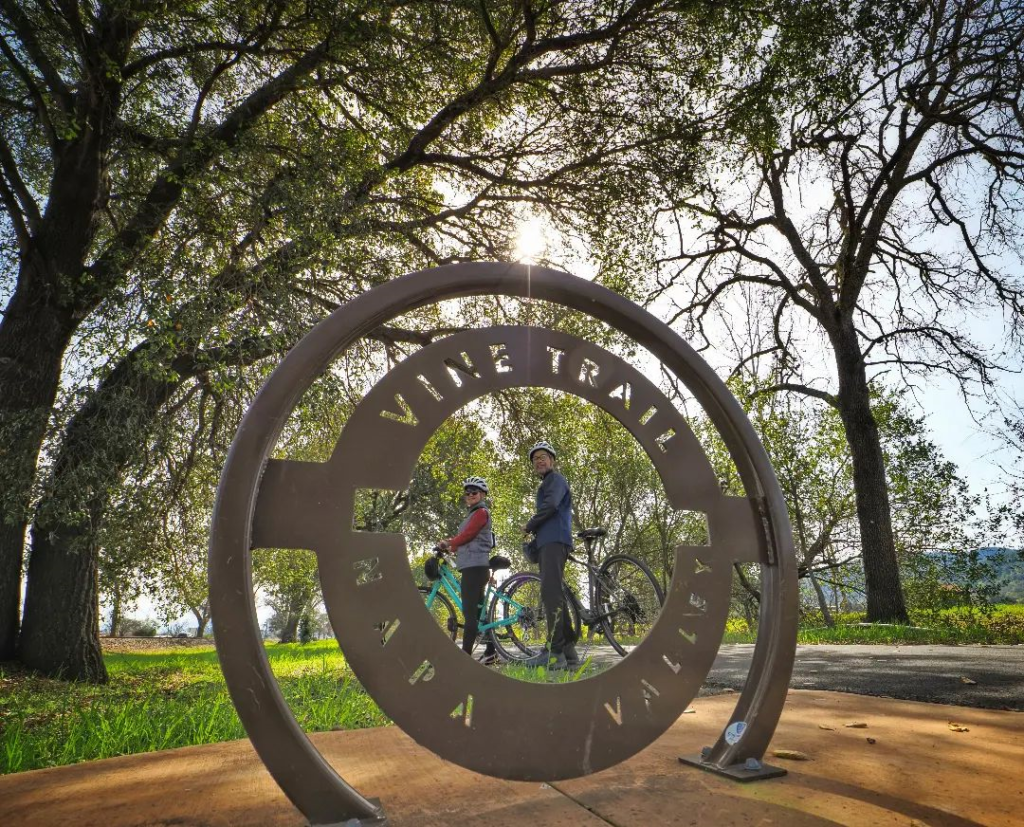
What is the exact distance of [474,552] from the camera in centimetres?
675

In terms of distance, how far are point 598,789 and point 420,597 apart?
32.8 inches

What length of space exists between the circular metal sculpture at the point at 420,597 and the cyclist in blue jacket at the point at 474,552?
14.2 ft

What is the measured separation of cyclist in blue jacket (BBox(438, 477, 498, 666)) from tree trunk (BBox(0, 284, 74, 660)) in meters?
3.86

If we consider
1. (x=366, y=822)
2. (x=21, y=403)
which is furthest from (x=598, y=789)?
(x=21, y=403)

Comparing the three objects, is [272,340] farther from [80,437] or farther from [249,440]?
[249,440]

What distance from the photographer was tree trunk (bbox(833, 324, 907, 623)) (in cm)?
1280

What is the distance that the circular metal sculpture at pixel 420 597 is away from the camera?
1776 millimetres

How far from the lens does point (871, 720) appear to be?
3.20 m

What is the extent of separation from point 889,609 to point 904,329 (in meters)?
6.05

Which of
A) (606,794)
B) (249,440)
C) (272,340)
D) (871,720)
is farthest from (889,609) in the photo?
(249,440)

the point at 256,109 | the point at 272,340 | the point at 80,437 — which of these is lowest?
the point at 80,437

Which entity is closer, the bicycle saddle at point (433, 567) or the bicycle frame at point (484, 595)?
the bicycle frame at point (484, 595)

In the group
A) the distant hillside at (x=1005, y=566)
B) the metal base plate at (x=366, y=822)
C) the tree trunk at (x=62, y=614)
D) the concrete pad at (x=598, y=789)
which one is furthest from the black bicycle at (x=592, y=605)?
the distant hillside at (x=1005, y=566)

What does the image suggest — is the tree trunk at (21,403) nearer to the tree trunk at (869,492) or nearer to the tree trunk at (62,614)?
the tree trunk at (62,614)
